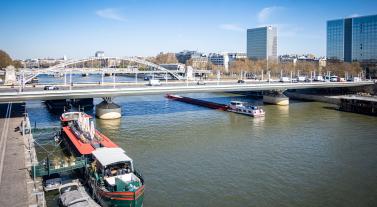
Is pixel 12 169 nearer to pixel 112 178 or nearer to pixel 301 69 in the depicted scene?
pixel 112 178

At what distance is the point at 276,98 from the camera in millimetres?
58188

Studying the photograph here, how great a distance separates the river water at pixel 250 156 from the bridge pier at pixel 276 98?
33.8ft

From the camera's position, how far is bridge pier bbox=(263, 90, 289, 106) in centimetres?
5762

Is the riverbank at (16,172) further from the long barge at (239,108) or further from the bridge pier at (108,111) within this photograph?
the long barge at (239,108)

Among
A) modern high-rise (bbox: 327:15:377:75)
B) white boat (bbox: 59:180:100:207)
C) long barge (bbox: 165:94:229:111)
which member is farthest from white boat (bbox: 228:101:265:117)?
modern high-rise (bbox: 327:15:377:75)

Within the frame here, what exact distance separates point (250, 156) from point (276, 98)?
33.3 metres

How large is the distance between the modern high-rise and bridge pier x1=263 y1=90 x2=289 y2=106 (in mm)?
74556

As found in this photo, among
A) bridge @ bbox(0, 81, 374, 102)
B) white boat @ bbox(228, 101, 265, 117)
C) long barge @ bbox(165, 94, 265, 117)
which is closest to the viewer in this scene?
bridge @ bbox(0, 81, 374, 102)

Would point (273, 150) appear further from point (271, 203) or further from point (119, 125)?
point (119, 125)

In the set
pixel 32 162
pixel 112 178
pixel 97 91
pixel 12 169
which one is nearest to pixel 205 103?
pixel 97 91

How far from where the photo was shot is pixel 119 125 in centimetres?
3859

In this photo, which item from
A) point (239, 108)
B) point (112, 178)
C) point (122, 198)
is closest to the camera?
point (122, 198)

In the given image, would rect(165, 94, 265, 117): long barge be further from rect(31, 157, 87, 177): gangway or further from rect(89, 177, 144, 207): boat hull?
rect(89, 177, 144, 207): boat hull

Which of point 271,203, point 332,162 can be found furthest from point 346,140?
point 271,203
